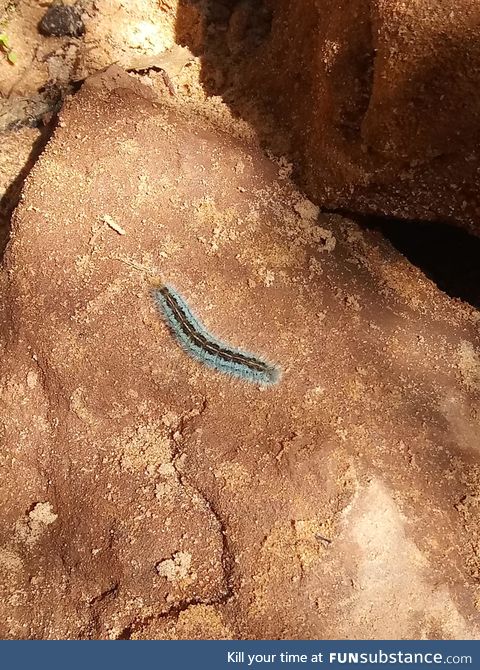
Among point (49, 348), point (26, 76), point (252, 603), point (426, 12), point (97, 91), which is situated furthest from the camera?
point (26, 76)

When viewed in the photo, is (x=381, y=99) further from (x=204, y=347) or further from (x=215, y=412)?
(x=215, y=412)

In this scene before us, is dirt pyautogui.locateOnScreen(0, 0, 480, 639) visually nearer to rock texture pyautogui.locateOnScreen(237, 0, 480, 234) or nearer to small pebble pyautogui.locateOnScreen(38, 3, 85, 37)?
rock texture pyautogui.locateOnScreen(237, 0, 480, 234)

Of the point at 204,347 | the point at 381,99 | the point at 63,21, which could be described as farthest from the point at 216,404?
the point at 63,21

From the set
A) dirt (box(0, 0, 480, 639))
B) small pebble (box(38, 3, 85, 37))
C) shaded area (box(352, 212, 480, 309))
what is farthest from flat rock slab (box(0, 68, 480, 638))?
small pebble (box(38, 3, 85, 37))

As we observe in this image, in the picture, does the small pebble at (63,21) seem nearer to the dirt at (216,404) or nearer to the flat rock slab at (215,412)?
the dirt at (216,404)

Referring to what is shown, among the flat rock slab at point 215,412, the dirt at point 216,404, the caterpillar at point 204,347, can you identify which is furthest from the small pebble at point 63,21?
the caterpillar at point 204,347

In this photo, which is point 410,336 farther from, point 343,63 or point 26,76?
point 26,76

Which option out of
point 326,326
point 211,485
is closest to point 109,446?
point 211,485
